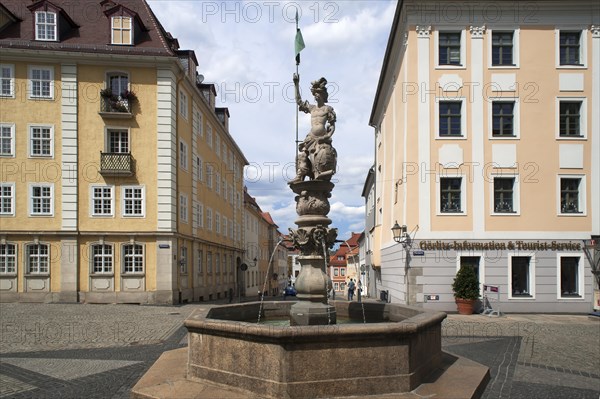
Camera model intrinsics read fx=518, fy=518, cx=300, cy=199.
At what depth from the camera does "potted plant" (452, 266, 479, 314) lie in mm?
20609

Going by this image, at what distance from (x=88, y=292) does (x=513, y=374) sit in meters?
22.6

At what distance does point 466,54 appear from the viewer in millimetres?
22656

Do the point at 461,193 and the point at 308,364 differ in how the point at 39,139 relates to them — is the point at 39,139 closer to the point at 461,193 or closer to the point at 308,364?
the point at 461,193

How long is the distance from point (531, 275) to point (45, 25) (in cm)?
2712

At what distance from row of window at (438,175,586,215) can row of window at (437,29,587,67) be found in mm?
5108

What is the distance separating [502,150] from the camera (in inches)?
877

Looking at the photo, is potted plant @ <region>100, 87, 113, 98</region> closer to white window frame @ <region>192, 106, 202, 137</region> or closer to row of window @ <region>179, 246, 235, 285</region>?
white window frame @ <region>192, 106, 202, 137</region>

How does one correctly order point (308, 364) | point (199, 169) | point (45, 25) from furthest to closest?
point (199, 169)
point (45, 25)
point (308, 364)

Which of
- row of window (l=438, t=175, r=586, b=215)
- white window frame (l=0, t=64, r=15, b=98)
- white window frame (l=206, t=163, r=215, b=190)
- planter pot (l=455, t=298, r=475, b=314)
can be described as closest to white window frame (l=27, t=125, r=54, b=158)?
white window frame (l=0, t=64, r=15, b=98)

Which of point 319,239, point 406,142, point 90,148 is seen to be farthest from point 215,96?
point 319,239

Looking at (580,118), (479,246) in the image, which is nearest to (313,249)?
(479,246)

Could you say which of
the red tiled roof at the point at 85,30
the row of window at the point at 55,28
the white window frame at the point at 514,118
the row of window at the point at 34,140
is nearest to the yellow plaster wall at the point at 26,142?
the row of window at the point at 34,140

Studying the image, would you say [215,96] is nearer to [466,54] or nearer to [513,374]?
[466,54]

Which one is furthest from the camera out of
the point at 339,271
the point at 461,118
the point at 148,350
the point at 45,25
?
the point at 339,271
